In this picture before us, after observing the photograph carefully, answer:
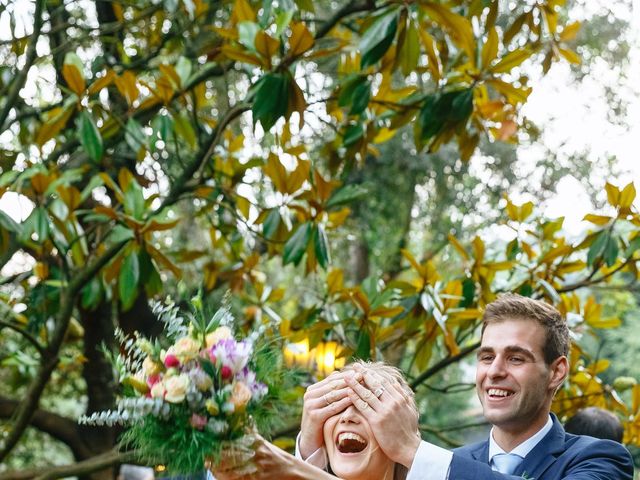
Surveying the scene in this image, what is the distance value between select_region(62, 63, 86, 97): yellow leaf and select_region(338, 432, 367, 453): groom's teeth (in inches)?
94.0

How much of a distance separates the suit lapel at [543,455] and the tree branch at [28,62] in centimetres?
285

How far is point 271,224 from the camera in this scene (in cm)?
435

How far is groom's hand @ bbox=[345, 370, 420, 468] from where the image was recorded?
2.16m

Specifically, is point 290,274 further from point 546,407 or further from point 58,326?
point 546,407

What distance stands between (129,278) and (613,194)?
2.31m

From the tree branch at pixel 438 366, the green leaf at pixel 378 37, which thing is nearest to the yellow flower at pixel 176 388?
the green leaf at pixel 378 37

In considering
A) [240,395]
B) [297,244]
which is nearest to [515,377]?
[240,395]

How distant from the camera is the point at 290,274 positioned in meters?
10.8

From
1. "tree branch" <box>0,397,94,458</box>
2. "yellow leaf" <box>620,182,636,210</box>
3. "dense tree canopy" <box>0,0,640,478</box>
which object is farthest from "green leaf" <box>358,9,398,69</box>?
"tree branch" <box>0,397,94,458</box>

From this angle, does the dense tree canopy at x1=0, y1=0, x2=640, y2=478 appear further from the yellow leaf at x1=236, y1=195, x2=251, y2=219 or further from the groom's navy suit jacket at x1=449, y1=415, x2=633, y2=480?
the groom's navy suit jacket at x1=449, y1=415, x2=633, y2=480

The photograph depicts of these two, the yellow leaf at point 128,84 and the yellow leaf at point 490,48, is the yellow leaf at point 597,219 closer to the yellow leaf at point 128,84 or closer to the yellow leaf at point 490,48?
the yellow leaf at point 490,48

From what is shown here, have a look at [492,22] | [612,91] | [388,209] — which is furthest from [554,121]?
[492,22]

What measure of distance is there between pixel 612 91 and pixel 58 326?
7.99 m

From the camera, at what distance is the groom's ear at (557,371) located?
9.07ft
